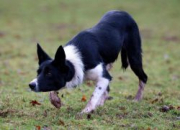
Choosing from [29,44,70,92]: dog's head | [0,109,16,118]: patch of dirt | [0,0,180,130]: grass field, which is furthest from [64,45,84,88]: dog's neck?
[0,109,16,118]: patch of dirt

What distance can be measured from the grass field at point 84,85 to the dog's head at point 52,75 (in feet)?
1.54

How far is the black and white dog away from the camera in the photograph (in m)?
6.39

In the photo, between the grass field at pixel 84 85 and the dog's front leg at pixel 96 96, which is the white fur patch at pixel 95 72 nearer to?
the dog's front leg at pixel 96 96

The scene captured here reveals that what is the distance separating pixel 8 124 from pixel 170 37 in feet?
49.8

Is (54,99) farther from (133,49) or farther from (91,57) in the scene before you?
(133,49)

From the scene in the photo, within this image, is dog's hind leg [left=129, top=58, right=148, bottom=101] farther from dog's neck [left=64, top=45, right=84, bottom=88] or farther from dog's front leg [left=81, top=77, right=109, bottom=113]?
dog's neck [left=64, top=45, right=84, bottom=88]

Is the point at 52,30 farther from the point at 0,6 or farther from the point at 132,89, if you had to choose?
the point at 132,89

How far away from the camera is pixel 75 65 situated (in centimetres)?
659

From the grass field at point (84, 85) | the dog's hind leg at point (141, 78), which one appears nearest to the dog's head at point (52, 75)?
the grass field at point (84, 85)

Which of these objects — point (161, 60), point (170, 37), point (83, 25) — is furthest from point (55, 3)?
point (161, 60)

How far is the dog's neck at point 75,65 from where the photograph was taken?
659 centimetres

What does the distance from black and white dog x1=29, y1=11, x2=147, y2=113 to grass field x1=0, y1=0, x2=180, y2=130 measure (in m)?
0.49

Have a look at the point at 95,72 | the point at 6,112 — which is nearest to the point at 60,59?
the point at 95,72

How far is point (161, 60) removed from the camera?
46.9 ft
